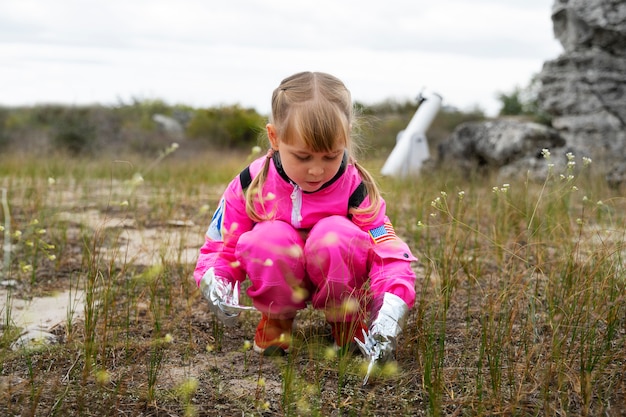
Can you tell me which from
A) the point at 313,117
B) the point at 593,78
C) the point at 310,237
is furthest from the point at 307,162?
the point at 593,78

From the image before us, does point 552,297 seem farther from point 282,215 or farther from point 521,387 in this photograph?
point 282,215

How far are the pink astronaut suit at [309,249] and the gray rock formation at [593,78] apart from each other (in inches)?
218

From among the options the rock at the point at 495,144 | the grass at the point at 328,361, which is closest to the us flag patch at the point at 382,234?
the grass at the point at 328,361

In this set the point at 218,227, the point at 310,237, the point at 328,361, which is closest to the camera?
the point at 328,361

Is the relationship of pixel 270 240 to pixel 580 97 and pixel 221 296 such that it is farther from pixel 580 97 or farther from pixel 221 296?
pixel 580 97

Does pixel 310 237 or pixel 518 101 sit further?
pixel 518 101

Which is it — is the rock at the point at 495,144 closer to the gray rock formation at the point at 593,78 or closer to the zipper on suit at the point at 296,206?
the gray rock formation at the point at 593,78

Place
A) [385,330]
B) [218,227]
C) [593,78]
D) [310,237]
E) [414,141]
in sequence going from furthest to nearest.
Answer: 1. [414,141]
2. [593,78]
3. [218,227]
4. [310,237]
5. [385,330]

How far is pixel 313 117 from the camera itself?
2.21 m

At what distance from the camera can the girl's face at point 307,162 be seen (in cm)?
227

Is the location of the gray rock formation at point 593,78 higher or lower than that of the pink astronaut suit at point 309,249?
higher

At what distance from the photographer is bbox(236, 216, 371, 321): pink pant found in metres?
2.29

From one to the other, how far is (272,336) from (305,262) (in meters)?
0.30

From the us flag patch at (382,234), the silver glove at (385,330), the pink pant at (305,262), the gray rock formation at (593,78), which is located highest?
the gray rock formation at (593,78)
